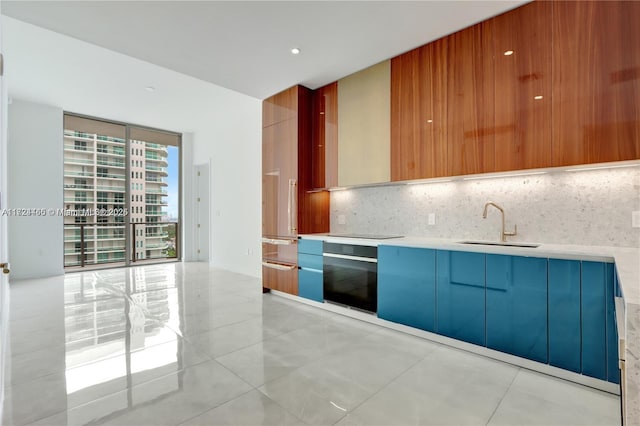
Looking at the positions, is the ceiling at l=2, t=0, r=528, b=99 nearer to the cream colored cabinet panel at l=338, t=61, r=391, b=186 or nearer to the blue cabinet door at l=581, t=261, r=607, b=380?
the cream colored cabinet panel at l=338, t=61, r=391, b=186

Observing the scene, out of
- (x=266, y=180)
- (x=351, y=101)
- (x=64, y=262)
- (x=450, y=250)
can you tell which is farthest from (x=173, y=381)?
(x=64, y=262)

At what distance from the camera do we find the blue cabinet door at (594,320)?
1.88 metres

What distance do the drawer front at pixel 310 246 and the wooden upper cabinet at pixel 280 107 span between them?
1.68m

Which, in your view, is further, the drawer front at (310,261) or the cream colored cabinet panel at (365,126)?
the drawer front at (310,261)

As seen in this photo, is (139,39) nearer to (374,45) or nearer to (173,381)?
(374,45)

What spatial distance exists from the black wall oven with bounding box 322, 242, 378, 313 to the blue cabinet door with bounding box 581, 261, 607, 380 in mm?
1578

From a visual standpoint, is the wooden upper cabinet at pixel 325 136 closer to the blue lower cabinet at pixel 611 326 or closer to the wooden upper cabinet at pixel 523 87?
the wooden upper cabinet at pixel 523 87

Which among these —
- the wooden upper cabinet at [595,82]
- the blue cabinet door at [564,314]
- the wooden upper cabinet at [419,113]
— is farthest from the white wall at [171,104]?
the blue cabinet door at [564,314]

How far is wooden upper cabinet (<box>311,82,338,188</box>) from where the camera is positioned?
12.5ft

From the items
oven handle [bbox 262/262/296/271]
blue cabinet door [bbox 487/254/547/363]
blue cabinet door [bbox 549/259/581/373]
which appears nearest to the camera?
blue cabinet door [bbox 549/259/581/373]

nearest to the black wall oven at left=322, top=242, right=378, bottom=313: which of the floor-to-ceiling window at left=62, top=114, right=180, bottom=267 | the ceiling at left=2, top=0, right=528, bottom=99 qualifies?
the ceiling at left=2, top=0, right=528, bottom=99

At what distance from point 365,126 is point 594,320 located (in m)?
2.61

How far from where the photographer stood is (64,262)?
5.96m

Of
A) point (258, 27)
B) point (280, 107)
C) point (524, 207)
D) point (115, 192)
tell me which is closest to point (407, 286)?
point (524, 207)
